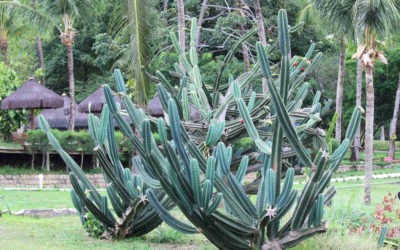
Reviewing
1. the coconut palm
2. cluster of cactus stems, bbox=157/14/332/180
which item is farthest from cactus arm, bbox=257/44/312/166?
the coconut palm

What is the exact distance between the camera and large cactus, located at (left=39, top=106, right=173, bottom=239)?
32.4 ft

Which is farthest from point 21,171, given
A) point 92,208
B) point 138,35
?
point 92,208

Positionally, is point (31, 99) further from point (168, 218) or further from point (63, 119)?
point (168, 218)

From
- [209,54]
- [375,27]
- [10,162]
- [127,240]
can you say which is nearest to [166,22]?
[209,54]

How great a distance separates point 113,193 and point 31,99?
16.2 metres

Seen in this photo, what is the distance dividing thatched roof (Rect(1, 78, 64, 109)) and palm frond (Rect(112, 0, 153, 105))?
11141mm

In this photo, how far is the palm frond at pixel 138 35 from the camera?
14.0m

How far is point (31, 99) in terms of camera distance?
83.6 feet

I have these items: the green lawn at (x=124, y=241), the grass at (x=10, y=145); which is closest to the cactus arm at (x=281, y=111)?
the green lawn at (x=124, y=241)

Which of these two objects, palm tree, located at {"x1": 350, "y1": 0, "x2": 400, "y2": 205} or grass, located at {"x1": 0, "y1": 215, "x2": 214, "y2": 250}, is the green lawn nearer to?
grass, located at {"x1": 0, "y1": 215, "x2": 214, "y2": 250}

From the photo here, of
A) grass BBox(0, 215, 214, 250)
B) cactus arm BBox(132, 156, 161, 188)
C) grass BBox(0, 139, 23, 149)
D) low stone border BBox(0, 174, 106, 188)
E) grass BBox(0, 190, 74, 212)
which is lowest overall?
low stone border BBox(0, 174, 106, 188)

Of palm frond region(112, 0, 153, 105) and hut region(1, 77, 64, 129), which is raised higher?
palm frond region(112, 0, 153, 105)

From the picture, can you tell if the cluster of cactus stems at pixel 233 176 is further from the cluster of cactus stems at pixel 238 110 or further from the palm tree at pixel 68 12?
the palm tree at pixel 68 12

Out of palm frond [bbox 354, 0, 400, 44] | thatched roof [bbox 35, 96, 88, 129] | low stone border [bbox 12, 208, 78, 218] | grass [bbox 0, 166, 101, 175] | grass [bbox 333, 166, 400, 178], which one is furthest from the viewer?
thatched roof [bbox 35, 96, 88, 129]
